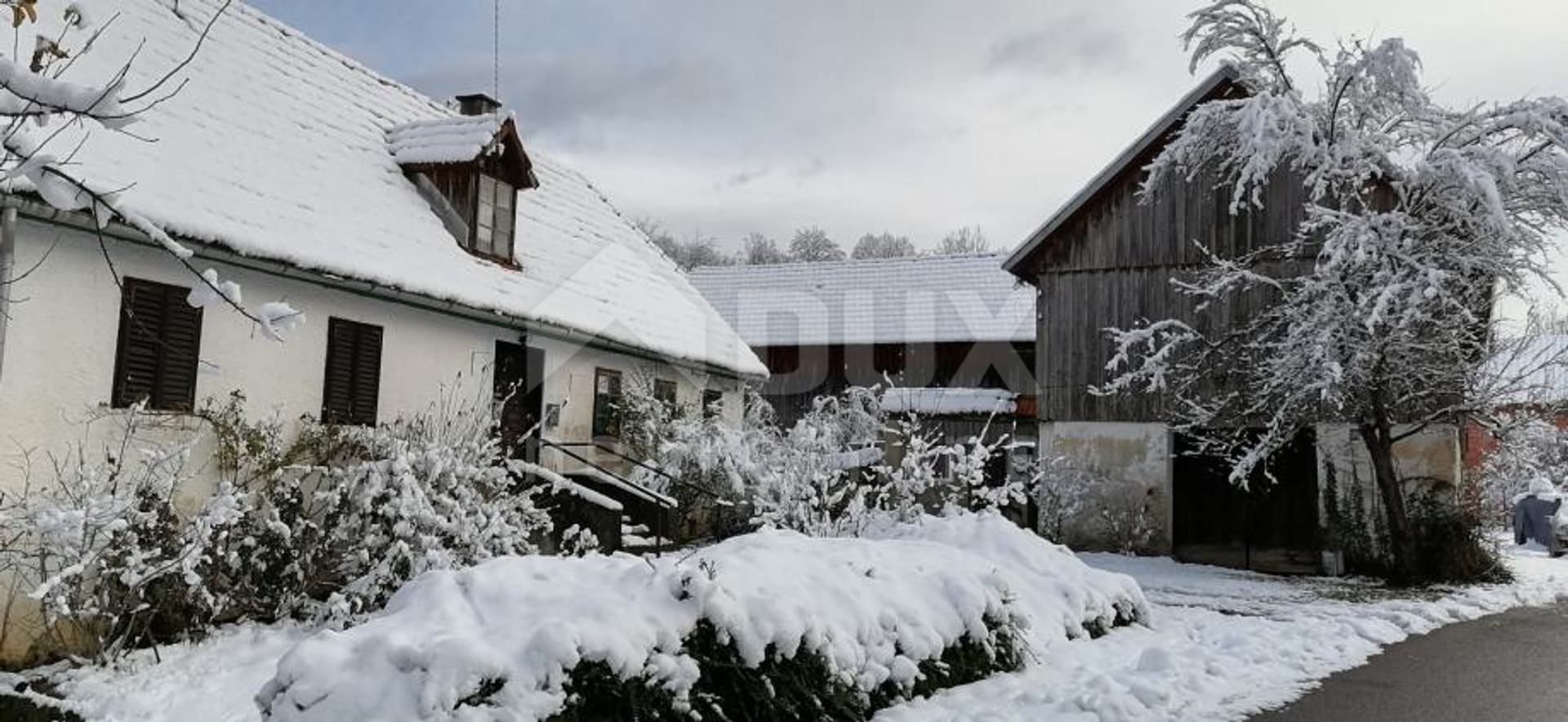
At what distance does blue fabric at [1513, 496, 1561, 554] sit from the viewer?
24469 mm

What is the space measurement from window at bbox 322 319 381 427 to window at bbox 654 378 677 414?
607cm

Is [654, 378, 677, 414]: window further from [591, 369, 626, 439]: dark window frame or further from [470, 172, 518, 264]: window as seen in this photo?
[470, 172, 518, 264]: window

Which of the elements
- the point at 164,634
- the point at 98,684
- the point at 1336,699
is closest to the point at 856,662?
the point at 1336,699

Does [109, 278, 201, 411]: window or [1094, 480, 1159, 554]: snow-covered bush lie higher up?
[109, 278, 201, 411]: window

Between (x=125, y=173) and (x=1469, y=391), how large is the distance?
695 inches

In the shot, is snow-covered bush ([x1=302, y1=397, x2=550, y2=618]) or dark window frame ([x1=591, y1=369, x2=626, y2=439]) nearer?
snow-covered bush ([x1=302, y1=397, x2=550, y2=618])

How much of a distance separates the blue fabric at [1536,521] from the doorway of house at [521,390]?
22314 mm

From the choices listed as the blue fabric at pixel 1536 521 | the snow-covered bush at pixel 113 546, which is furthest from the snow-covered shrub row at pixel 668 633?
the blue fabric at pixel 1536 521

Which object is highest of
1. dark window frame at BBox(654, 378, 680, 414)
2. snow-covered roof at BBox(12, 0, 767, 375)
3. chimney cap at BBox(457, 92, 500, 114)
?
chimney cap at BBox(457, 92, 500, 114)

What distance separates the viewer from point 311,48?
16219 mm

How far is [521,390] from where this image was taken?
16.0 metres

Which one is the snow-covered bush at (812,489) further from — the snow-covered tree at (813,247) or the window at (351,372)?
the snow-covered tree at (813,247)

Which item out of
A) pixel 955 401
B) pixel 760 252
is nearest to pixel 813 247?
pixel 760 252

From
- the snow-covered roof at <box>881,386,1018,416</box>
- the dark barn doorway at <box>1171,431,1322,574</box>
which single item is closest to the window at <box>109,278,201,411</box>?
the dark barn doorway at <box>1171,431,1322,574</box>
